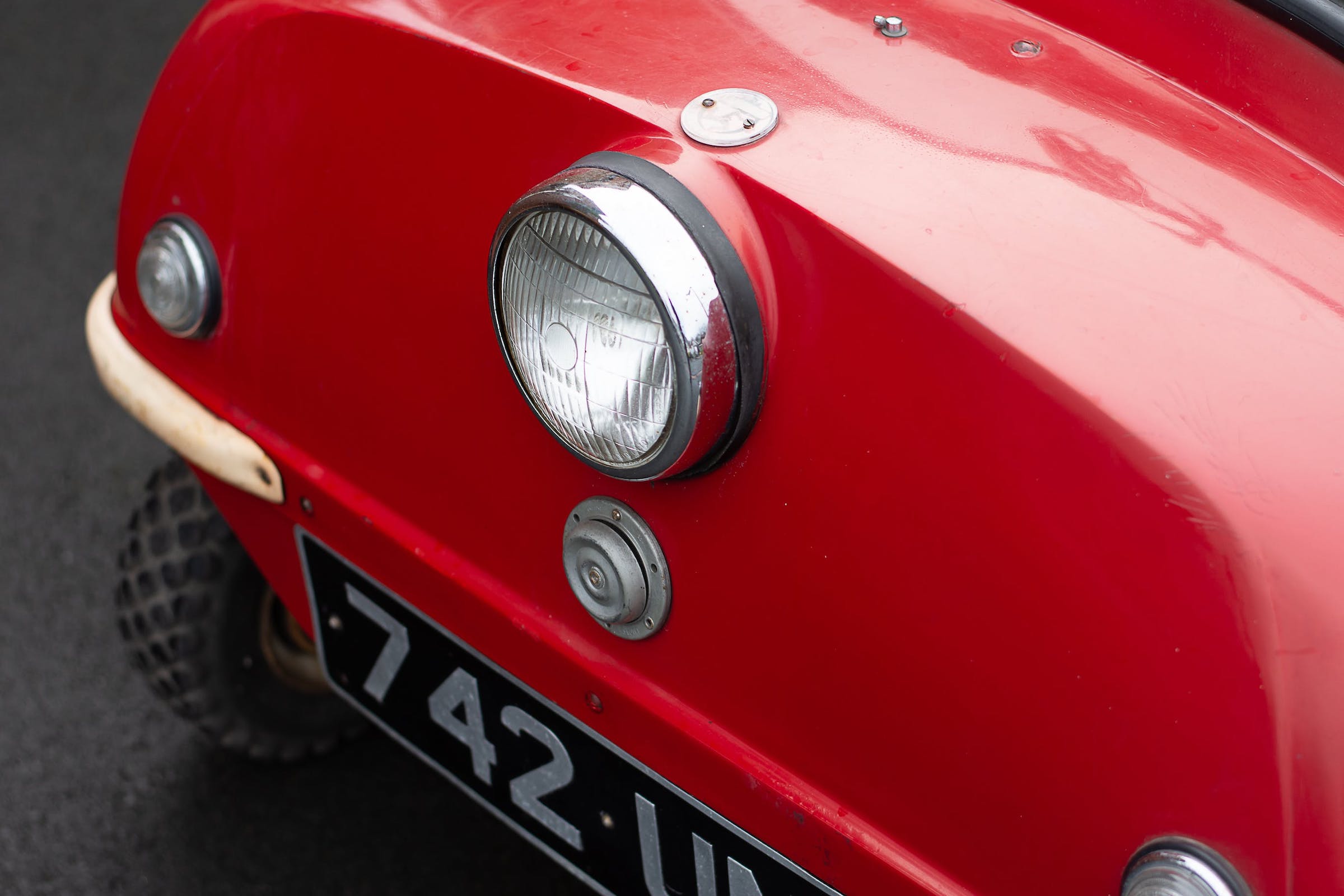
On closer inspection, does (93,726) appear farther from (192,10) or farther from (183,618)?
(192,10)

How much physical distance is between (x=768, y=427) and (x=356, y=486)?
52 cm

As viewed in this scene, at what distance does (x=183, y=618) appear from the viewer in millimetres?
1636

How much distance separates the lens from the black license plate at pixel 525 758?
1.02 metres

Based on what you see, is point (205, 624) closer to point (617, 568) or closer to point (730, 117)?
point (617, 568)

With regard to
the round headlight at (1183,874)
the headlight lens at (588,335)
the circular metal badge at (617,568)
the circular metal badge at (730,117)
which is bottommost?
the circular metal badge at (617,568)

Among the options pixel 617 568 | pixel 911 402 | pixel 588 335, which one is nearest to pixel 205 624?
pixel 617 568

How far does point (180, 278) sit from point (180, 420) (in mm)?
168

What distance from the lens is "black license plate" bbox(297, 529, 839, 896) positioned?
3.36 ft

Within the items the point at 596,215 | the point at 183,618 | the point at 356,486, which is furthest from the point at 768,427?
the point at 183,618

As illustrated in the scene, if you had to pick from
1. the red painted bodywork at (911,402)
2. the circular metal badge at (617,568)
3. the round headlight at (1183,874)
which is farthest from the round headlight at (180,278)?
the round headlight at (1183,874)

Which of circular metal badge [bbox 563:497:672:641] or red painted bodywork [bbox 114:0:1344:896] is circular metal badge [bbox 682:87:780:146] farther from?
circular metal badge [bbox 563:497:672:641]

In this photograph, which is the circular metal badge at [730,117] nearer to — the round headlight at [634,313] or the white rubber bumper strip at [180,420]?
the round headlight at [634,313]

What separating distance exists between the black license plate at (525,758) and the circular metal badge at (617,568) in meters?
0.14

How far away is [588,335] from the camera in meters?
0.86
